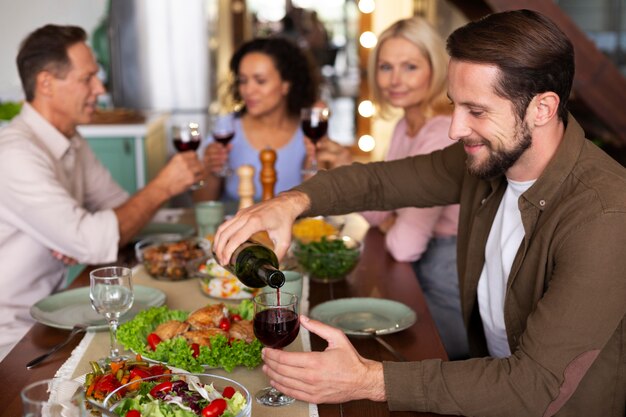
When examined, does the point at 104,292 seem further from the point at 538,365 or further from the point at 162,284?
the point at 538,365

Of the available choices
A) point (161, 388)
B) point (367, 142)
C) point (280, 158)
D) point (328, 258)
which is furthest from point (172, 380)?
point (367, 142)

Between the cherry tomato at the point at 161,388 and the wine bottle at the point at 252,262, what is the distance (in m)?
0.32

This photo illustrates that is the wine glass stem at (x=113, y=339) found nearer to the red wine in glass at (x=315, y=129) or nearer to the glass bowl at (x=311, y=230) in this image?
the glass bowl at (x=311, y=230)

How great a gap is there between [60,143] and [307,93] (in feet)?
4.39

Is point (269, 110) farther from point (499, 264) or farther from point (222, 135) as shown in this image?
point (499, 264)

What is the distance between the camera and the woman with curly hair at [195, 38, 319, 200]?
3.32 m

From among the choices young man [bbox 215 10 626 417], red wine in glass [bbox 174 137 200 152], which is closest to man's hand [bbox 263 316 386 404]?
young man [bbox 215 10 626 417]

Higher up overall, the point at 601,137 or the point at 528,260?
the point at 528,260

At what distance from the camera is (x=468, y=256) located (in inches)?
72.1

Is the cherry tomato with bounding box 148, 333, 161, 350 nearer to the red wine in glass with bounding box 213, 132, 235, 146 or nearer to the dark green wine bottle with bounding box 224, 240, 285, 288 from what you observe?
the dark green wine bottle with bounding box 224, 240, 285, 288

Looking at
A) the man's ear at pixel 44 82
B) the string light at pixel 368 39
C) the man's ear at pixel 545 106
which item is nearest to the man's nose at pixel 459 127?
the man's ear at pixel 545 106

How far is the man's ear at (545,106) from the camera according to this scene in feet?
4.86

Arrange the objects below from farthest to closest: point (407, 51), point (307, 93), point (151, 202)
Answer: point (307, 93)
point (407, 51)
point (151, 202)

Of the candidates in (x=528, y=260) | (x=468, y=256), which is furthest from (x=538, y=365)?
(x=468, y=256)
